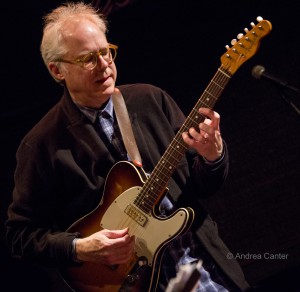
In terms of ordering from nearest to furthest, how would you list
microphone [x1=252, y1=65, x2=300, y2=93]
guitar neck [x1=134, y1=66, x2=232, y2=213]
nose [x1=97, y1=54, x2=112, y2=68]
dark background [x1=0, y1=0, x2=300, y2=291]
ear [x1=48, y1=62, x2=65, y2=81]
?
microphone [x1=252, y1=65, x2=300, y2=93] → guitar neck [x1=134, y1=66, x2=232, y2=213] → nose [x1=97, y1=54, x2=112, y2=68] → ear [x1=48, y1=62, x2=65, y2=81] → dark background [x1=0, y1=0, x2=300, y2=291]

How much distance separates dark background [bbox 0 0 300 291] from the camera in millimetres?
3475

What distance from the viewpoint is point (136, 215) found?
2.22 m

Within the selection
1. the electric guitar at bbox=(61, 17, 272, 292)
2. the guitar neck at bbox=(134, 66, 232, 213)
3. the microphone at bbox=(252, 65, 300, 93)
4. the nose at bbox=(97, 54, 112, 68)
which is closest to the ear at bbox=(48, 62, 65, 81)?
the nose at bbox=(97, 54, 112, 68)

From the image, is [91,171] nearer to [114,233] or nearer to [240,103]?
[114,233]

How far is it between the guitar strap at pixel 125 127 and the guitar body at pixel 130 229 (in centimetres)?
6

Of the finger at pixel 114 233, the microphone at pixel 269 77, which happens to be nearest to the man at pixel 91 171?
the finger at pixel 114 233

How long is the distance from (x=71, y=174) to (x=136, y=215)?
354 millimetres

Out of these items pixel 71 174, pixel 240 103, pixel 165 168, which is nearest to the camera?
pixel 165 168

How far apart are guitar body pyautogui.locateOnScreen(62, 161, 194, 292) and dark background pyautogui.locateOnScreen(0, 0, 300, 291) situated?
1.28 m

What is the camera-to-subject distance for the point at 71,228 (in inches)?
91.7

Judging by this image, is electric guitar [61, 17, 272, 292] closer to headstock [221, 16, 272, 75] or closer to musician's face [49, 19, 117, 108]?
headstock [221, 16, 272, 75]

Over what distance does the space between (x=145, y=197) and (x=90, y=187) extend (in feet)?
0.90

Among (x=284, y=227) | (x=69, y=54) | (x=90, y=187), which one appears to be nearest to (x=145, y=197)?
(x=90, y=187)

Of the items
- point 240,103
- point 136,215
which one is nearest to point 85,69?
point 136,215
